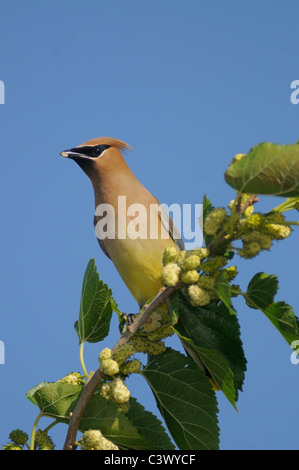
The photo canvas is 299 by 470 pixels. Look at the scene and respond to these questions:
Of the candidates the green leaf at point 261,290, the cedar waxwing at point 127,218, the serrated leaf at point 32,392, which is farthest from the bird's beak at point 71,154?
the green leaf at point 261,290

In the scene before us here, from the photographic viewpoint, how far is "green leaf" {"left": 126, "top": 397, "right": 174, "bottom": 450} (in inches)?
123

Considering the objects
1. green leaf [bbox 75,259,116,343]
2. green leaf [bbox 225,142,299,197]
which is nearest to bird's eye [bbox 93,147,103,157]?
green leaf [bbox 75,259,116,343]

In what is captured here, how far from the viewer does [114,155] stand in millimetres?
5051

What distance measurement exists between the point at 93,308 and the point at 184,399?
2.31 ft

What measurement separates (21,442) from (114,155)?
8.91ft

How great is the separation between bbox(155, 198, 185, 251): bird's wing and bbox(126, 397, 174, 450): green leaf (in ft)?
6.31

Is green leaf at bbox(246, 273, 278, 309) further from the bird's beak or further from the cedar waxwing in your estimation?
the bird's beak

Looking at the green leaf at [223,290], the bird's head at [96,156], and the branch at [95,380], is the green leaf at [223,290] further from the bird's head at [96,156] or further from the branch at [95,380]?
the bird's head at [96,156]

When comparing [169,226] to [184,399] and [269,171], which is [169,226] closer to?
[184,399]
